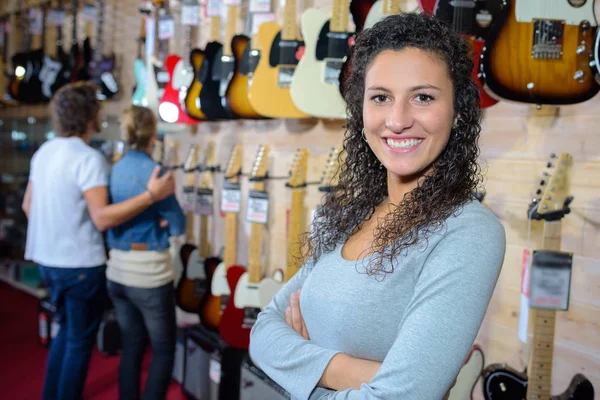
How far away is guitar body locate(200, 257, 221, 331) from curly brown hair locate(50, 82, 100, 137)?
41.6 inches

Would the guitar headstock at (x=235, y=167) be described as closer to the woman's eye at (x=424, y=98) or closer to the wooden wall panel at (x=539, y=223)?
the wooden wall panel at (x=539, y=223)

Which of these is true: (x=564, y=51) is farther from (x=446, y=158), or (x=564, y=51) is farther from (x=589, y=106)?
(x=446, y=158)

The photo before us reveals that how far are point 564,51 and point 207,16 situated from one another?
2214 mm

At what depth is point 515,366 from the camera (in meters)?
1.96

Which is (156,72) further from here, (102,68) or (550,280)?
(550,280)

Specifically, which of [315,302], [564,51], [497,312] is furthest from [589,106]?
[315,302]

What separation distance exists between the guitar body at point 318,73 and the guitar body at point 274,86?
132 millimetres

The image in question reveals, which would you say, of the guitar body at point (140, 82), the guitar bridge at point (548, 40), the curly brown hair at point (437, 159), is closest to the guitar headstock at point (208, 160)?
the guitar body at point (140, 82)

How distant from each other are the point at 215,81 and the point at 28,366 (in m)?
2.27

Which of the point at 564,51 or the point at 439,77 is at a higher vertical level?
the point at 564,51

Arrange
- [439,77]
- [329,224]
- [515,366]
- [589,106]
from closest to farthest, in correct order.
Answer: [439,77] → [329,224] → [589,106] → [515,366]

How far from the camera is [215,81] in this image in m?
2.82

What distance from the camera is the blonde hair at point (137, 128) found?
7.81 feet

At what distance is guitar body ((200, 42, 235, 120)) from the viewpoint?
2.75 meters
